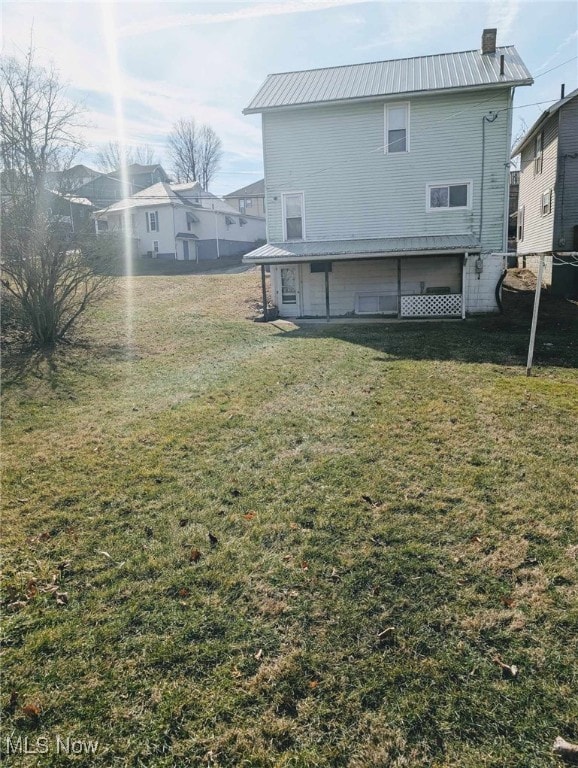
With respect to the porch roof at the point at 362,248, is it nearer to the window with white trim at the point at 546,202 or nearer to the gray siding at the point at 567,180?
the gray siding at the point at 567,180

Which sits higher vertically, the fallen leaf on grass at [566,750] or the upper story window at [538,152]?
the upper story window at [538,152]

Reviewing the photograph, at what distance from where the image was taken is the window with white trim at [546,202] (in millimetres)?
19547

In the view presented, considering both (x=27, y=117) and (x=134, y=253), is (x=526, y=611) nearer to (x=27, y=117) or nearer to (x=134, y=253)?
(x=27, y=117)

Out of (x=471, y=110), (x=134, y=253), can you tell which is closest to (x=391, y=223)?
(x=471, y=110)

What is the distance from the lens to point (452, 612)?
2988 millimetres

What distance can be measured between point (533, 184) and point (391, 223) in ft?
32.1

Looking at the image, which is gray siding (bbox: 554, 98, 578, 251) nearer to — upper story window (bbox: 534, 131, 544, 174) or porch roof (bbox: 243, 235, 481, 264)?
upper story window (bbox: 534, 131, 544, 174)

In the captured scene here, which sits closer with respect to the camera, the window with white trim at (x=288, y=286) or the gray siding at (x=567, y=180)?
the gray siding at (x=567, y=180)

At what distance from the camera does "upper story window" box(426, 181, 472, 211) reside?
16844 mm

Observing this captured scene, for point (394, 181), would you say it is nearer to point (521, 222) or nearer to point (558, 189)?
point (558, 189)

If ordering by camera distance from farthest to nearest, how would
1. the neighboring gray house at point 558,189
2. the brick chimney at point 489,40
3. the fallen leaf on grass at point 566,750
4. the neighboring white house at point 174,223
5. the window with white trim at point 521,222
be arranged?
1. the neighboring white house at point 174,223
2. the window with white trim at point 521,222
3. the neighboring gray house at point 558,189
4. the brick chimney at point 489,40
5. the fallen leaf on grass at point 566,750

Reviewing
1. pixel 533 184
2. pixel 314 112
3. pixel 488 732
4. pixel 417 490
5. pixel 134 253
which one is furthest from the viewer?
pixel 134 253

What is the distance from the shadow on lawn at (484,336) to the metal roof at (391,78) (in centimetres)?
735

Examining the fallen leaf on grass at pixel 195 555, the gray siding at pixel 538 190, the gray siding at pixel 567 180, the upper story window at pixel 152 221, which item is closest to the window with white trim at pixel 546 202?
the gray siding at pixel 538 190
